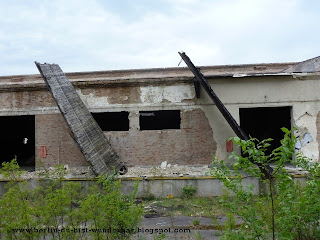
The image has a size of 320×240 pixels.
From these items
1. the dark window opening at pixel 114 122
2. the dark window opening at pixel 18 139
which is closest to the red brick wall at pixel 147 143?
the dark window opening at pixel 114 122

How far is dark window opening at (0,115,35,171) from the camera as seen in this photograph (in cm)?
1422

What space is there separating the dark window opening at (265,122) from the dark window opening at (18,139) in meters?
9.67

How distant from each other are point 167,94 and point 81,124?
3.01 meters

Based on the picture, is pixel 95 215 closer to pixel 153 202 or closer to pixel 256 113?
pixel 153 202

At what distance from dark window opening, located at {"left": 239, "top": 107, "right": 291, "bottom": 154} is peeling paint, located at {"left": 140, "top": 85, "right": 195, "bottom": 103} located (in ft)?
11.6

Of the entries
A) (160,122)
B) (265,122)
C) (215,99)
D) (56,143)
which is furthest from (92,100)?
(265,122)

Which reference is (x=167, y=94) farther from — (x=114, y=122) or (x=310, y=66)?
(x=310, y=66)

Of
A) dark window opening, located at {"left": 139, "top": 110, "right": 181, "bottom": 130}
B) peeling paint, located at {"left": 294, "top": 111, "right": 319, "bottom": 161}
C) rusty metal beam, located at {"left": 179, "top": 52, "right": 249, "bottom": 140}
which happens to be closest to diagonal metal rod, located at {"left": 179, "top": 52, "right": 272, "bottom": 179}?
rusty metal beam, located at {"left": 179, "top": 52, "right": 249, "bottom": 140}

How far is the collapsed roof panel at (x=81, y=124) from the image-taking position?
8.44 metres

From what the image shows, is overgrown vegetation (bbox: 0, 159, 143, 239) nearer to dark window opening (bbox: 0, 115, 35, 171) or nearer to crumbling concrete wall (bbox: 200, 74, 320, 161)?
crumbling concrete wall (bbox: 200, 74, 320, 161)

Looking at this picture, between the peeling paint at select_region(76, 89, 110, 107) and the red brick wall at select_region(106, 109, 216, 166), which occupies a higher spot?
the peeling paint at select_region(76, 89, 110, 107)

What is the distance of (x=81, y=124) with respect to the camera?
9.08 m

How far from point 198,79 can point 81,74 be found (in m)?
12.0

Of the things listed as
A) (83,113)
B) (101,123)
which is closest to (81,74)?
(101,123)
